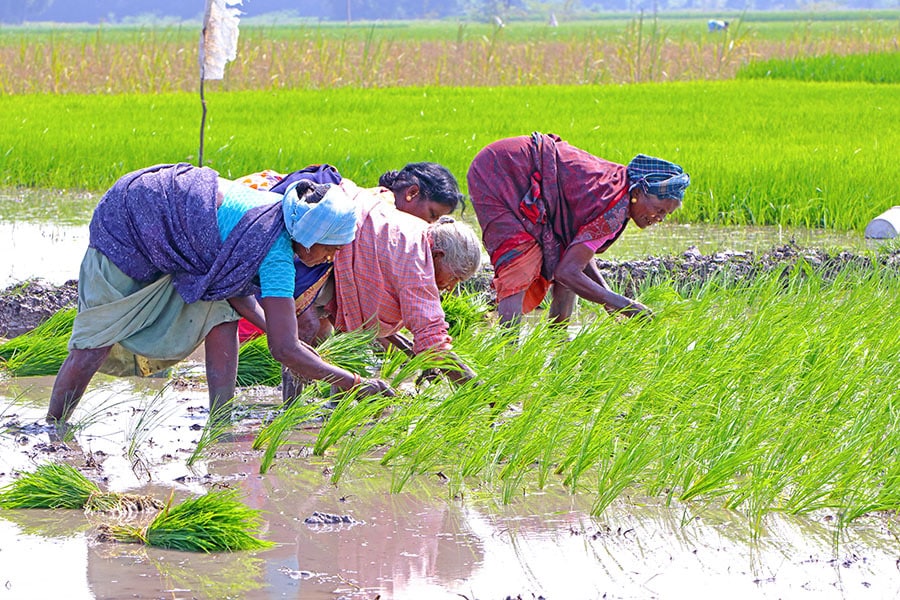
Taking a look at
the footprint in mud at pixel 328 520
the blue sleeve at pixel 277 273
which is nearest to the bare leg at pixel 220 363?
the blue sleeve at pixel 277 273

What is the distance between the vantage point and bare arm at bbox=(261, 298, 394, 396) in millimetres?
3947

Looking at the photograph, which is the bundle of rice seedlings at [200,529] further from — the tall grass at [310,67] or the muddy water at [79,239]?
the tall grass at [310,67]

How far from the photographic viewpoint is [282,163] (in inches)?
394

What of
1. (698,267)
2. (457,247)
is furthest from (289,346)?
(698,267)

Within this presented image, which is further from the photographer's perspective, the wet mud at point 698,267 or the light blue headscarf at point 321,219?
the wet mud at point 698,267

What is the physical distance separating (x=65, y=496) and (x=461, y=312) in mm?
2570

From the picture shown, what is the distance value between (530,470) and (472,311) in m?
1.84

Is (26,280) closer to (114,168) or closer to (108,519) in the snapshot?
(108,519)

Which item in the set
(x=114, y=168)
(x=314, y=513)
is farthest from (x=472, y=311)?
(x=114, y=168)

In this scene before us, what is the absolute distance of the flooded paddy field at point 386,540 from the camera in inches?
122

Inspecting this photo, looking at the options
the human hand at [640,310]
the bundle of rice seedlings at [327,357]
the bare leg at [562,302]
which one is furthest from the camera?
the bare leg at [562,302]

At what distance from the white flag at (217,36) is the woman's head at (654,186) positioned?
222cm

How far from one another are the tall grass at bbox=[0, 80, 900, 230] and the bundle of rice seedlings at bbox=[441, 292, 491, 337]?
143 inches

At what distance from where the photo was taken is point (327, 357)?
4.50 meters
